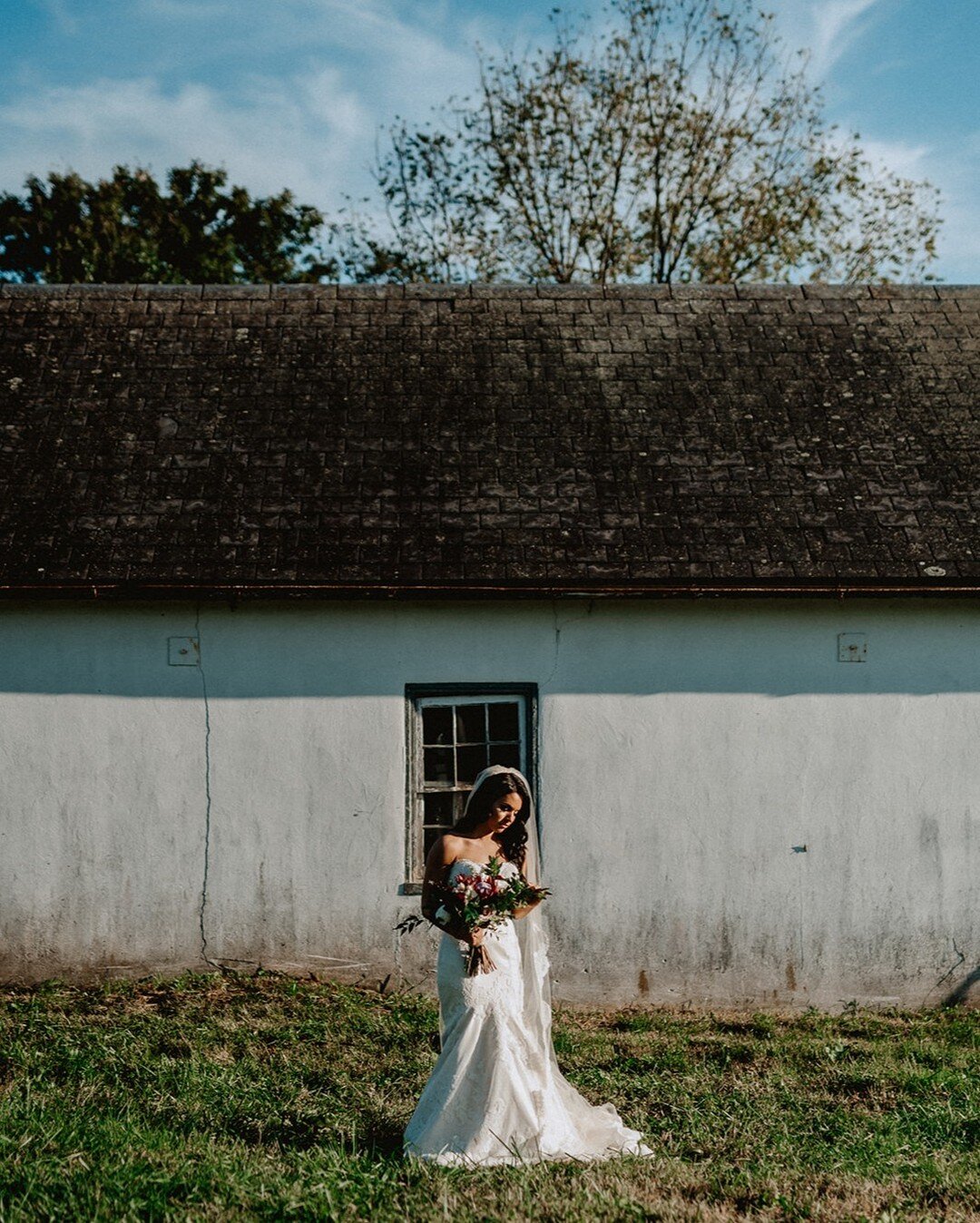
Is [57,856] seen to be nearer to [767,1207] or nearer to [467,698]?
[467,698]

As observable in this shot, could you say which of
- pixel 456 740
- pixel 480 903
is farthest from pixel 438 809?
pixel 480 903

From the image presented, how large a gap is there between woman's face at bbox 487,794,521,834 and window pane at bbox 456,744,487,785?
367 centimetres

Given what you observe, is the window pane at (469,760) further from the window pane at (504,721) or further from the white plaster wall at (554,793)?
the white plaster wall at (554,793)

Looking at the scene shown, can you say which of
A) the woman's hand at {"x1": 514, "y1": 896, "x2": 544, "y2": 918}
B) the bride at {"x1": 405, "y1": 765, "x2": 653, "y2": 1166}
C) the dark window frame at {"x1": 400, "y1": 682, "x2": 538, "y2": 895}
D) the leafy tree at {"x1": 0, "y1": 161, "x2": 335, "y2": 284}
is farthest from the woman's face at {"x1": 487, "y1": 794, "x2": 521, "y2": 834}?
the leafy tree at {"x1": 0, "y1": 161, "x2": 335, "y2": 284}

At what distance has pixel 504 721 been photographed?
10.7 meters

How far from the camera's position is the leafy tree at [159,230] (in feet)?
94.2

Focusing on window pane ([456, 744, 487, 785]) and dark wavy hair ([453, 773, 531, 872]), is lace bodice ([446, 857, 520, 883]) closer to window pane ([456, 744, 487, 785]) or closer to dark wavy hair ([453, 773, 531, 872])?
dark wavy hair ([453, 773, 531, 872])

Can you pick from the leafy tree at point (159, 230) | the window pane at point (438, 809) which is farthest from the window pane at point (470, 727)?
the leafy tree at point (159, 230)

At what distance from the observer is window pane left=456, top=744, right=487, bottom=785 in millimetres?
10594

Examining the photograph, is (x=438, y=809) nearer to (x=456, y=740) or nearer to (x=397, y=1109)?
(x=456, y=740)

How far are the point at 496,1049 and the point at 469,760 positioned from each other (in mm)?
4221

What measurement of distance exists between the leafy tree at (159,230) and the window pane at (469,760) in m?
20.7

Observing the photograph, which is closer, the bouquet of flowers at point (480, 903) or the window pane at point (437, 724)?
the bouquet of flowers at point (480, 903)

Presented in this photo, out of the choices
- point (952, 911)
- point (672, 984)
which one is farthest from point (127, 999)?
point (952, 911)
